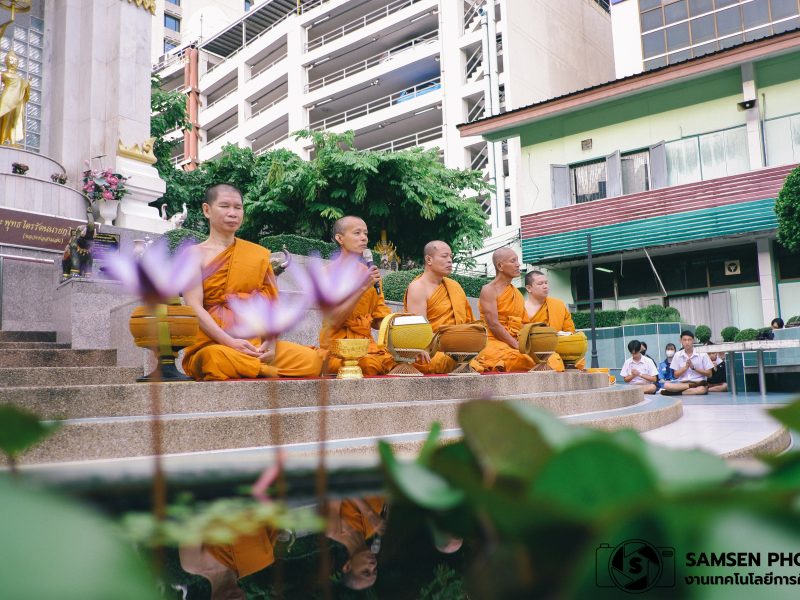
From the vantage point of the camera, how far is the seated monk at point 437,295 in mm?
6348

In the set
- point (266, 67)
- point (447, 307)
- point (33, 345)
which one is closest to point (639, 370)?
point (447, 307)

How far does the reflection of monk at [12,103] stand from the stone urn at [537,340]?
8.41 m

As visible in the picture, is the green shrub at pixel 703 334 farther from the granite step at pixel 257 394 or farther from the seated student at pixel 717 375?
the granite step at pixel 257 394

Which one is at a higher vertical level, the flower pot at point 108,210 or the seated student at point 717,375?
the flower pot at point 108,210

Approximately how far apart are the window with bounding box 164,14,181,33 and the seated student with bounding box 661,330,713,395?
38.3 metres

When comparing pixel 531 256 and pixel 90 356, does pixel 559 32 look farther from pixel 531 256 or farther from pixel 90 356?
pixel 90 356

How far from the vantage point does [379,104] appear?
3033 centimetres

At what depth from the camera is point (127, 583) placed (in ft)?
0.81

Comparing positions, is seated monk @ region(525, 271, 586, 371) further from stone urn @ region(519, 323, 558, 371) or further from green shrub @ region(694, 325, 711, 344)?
green shrub @ region(694, 325, 711, 344)

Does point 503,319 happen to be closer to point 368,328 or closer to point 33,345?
point 368,328

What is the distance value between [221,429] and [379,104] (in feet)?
93.3

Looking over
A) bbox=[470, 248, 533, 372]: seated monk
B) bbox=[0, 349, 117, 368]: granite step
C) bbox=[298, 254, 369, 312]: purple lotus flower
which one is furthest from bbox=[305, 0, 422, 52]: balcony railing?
bbox=[298, 254, 369, 312]: purple lotus flower

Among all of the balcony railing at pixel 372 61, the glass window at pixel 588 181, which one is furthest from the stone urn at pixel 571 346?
the balcony railing at pixel 372 61

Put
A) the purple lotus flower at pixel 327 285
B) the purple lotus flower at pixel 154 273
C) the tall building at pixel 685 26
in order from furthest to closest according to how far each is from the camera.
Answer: the tall building at pixel 685 26 < the purple lotus flower at pixel 327 285 < the purple lotus flower at pixel 154 273
